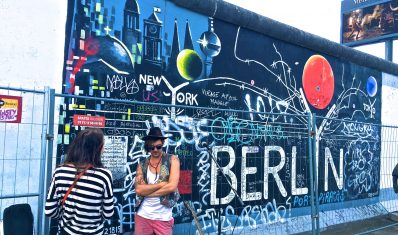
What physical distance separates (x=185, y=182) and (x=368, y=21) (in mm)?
16192

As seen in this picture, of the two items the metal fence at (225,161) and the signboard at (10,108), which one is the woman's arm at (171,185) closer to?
the metal fence at (225,161)

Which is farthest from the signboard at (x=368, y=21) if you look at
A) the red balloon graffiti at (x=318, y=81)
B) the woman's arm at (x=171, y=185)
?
the woman's arm at (x=171, y=185)

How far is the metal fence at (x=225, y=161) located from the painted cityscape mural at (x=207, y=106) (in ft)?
0.07

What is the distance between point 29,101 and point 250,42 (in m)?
4.22

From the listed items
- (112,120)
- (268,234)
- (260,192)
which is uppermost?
(112,120)

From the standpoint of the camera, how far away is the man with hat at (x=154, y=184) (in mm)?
4016

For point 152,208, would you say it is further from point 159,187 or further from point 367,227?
point 367,227

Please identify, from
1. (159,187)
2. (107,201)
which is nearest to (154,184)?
(159,187)

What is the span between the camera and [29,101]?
177 inches

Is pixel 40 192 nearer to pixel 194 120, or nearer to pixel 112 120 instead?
pixel 112 120

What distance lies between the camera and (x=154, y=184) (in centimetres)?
396

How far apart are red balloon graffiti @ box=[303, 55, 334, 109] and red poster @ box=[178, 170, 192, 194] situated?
169 inches

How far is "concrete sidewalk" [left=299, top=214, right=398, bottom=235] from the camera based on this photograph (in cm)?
787

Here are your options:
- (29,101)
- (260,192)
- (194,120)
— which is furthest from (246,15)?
(29,101)
